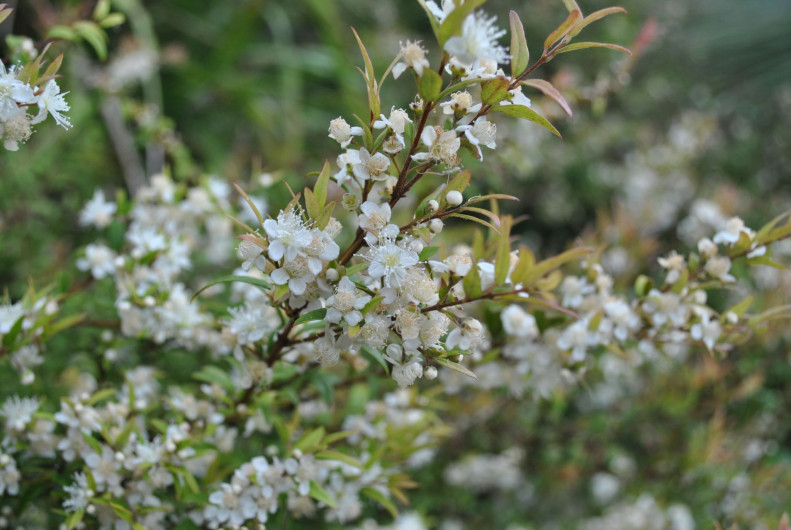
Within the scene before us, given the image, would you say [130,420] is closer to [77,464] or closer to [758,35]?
[77,464]

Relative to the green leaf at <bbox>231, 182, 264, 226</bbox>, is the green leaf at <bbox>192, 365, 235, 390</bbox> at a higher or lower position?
lower

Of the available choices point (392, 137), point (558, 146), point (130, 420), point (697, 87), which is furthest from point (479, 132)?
point (697, 87)

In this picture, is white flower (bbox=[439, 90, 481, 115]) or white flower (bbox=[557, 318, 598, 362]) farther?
white flower (bbox=[557, 318, 598, 362])

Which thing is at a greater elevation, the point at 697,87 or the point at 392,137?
the point at 392,137

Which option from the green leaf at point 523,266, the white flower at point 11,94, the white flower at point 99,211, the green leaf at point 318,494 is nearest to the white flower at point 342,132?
the green leaf at point 523,266

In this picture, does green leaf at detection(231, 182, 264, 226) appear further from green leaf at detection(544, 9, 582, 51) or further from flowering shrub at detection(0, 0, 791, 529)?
green leaf at detection(544, 9, 582, 51)

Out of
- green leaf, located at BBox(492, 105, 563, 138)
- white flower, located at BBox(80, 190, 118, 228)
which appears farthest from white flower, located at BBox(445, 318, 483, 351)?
white flower, located at BBox(80, 190, 118, 228)

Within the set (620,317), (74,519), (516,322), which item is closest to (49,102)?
(74,519)

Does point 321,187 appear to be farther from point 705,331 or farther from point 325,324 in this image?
point 705,331
